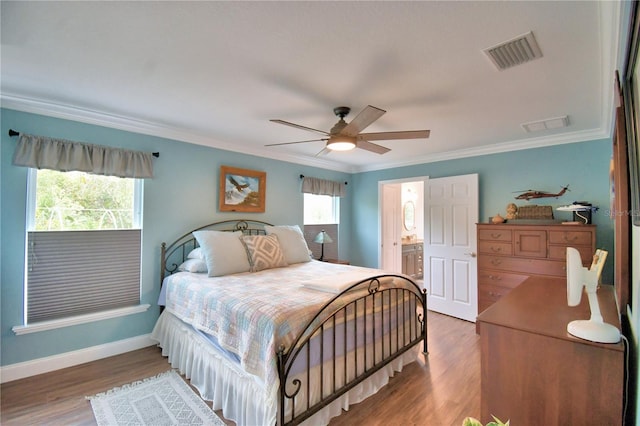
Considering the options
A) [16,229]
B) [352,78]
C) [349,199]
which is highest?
[352,78]

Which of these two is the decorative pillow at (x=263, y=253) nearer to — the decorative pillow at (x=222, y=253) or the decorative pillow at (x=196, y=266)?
the decorative pillow at (x=222, y=253)

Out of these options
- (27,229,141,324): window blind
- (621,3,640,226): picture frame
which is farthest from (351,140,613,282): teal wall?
(27,229,141,324): window blind

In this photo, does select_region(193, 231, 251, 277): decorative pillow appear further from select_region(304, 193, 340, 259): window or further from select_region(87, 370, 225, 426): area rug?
select_region(304, 193, 340, 259): window

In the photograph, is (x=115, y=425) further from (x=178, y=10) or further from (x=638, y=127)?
(x=638, y=127)

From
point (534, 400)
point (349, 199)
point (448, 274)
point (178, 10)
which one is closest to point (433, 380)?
point (534, 400)

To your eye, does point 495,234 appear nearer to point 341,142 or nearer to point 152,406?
point 341,142

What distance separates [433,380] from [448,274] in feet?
6.83

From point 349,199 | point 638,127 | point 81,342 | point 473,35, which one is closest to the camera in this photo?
point 638,127

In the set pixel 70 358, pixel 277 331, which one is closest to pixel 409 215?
pixel 277 331

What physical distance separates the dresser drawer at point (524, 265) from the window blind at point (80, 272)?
4.10 meters

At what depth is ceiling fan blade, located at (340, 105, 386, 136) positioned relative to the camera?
2.02 meters

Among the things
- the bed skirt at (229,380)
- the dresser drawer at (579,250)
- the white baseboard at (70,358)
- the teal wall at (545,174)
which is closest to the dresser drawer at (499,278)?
the dresser drawer at (579,250)

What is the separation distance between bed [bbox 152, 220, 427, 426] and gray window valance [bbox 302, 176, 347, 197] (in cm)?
174

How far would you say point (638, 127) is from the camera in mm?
1064
